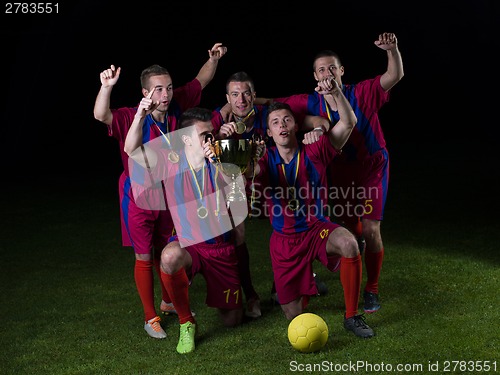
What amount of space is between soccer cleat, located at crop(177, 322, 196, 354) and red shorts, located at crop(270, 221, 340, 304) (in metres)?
0.48

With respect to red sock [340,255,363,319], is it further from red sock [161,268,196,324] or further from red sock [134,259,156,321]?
red sock [134,259,156,321]

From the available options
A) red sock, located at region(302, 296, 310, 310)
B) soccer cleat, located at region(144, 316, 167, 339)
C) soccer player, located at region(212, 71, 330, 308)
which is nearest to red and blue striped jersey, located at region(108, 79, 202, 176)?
soccer player, located at region(212, 71, 330, 308)

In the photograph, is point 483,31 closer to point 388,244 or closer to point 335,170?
point 388,244

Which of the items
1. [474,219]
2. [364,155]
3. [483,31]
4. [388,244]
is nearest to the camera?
[364,155]

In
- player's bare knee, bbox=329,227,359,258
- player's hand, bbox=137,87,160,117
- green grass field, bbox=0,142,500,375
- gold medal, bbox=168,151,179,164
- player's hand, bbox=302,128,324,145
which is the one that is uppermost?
player's hand, bbox=137,87,160,117

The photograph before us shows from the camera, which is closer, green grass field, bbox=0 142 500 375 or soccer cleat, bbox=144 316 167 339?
green grass field, bbox=0 142 500 375

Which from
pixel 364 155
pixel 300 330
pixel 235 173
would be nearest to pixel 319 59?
pixel 364 155

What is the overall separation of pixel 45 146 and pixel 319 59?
627 centimetres

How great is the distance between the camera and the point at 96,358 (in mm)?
3225

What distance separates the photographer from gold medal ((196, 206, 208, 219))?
11.8 feet

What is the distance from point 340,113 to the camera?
3355mm

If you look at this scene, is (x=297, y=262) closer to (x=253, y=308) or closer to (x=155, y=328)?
(x=253, y=308)

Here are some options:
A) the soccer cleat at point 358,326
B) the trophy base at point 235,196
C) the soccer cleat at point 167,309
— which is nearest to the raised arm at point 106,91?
the trophy base at point 235,196

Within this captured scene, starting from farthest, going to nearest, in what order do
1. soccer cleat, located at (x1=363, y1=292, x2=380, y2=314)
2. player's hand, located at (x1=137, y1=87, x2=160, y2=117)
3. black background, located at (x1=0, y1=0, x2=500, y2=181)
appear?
black background, located at (x1=0, y1=0, x2=500, y2=181) → soccer cleat, located at (x1=363, y1=292, x2=380, y2=314) → player's hand, located at (x1=137, y1=87, x2=160, y2=117)
